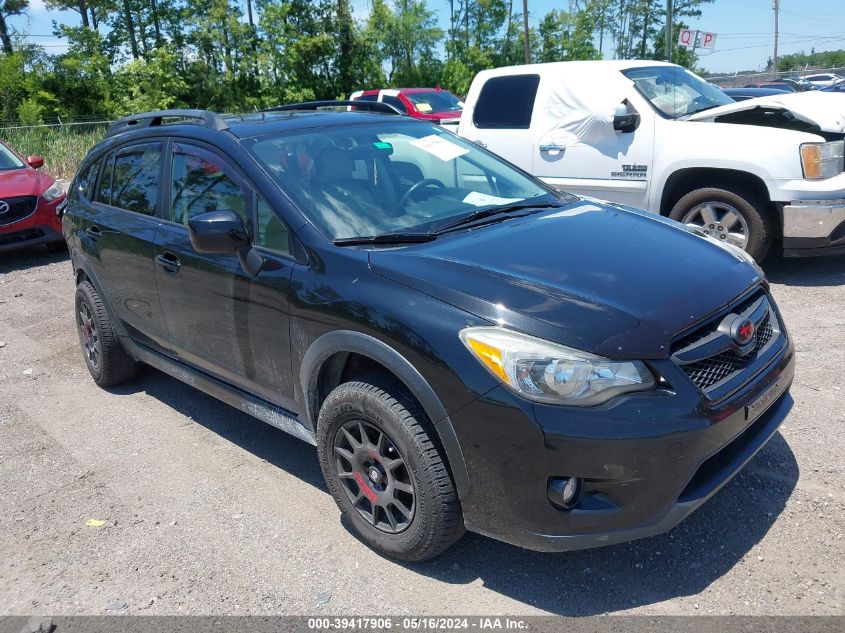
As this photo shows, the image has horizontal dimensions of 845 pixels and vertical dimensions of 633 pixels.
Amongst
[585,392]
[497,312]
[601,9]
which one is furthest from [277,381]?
[601,9]

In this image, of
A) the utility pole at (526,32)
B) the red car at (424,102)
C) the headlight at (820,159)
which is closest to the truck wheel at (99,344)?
the headlight at (820,159)

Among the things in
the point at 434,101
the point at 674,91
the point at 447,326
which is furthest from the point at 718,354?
the point at 434,101

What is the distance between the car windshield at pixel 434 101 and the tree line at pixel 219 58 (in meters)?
15.5

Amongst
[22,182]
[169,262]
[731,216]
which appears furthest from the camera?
[22,182]

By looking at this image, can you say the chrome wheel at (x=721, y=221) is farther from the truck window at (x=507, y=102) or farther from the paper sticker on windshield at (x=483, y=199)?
the paper sticker on windshield at (x=483, y=199)

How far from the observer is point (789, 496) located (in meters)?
3.27

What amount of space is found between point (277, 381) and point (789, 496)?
2387 mm

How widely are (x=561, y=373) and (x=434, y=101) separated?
17.2 m

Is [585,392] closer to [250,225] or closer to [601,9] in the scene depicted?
[250,225]

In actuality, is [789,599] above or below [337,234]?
below

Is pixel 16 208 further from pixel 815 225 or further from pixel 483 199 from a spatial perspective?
pixel 815 225

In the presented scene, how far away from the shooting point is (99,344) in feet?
16.4

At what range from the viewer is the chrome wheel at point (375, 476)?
9.52 ft

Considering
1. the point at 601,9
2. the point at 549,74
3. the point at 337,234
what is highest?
the point at 601,9
